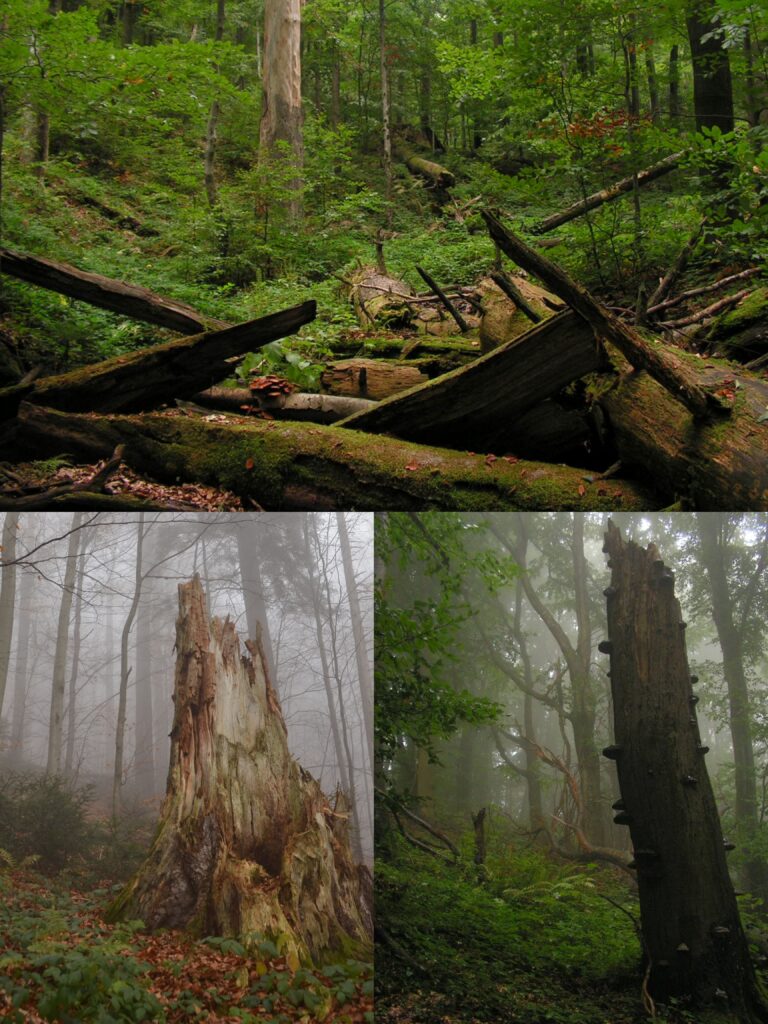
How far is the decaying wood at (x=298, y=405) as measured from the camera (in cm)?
448

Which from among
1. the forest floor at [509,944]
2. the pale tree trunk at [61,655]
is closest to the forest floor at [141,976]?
the forest floor at [509,944]

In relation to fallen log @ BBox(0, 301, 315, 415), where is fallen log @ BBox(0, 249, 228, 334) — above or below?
above

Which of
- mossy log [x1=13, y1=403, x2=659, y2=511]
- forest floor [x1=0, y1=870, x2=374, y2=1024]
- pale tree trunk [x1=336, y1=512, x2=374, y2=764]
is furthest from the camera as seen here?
mossy log [x1=13, y1=403, x2=659, y2=511]

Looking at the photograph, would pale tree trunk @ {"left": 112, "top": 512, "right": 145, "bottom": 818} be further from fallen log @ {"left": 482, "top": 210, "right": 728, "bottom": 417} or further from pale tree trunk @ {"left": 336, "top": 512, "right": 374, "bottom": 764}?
fallen log @ {"left": 482, "top": 210, "right": 728, "bottom": 417}

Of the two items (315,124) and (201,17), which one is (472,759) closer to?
(315,124)

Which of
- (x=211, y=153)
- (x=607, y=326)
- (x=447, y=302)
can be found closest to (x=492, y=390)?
(x=607, y=326)

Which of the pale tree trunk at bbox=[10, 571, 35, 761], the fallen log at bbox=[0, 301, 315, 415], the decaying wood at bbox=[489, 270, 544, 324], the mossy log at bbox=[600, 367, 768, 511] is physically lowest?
the pale tree trunk at bbox=[10, 571, 35, 761]

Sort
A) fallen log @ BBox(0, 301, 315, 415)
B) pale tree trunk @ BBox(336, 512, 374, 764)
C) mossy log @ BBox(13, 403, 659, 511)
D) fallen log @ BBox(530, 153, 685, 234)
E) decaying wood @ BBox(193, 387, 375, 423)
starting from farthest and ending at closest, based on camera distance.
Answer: fallen log @ BBox(530, 153, 685, 234) → decaying wood @ BBox(193, 387, 375, 423) → fallen log @ BBox(0, 301, 315, 415) → mossy log @ BBox(13, 403, 659, 511) → pale tree trunk @ BBox(336, 512, 374, 764)

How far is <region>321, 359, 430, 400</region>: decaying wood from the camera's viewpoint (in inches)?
186

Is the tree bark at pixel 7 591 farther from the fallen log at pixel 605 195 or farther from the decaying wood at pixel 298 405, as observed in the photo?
the fallen log at pixel 605 195

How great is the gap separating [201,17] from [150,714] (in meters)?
10.1

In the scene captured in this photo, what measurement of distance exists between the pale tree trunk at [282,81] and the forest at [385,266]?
0.03m

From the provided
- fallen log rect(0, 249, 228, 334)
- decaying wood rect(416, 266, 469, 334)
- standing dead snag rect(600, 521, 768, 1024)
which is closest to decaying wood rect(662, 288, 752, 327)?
decaying wood rect(416, 266, 469, 334)

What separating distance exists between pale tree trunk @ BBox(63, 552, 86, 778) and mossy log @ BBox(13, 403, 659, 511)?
3.40 feet
